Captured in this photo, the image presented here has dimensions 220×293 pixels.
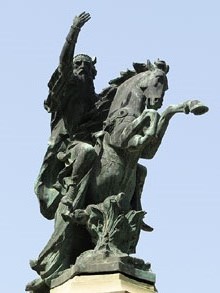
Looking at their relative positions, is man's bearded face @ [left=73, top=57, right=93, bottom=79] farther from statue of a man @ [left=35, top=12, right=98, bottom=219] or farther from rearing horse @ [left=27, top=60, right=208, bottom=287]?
rearing horse @ [left=27, top=60, right=208, bottom=287]

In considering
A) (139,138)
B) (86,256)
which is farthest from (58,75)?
(86,256)

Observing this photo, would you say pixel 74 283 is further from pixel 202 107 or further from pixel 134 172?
pixel 202 107

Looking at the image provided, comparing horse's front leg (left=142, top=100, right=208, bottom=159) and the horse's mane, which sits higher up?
the horse's mane

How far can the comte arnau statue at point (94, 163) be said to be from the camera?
50.7ft

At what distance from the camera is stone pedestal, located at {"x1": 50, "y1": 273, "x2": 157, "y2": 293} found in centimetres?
1473

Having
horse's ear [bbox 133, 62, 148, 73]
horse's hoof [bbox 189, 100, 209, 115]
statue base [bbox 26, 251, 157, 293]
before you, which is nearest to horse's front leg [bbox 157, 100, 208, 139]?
horse's hoof [bbox 189, 100, 209, 115]

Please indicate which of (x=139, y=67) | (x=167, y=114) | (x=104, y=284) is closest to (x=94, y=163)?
(x=167, y=114)

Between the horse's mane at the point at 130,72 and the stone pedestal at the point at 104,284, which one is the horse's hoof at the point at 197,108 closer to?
the horse's mane at the point at 130,72

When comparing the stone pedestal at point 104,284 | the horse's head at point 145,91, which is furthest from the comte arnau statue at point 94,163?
the stone pedestal at point 104,284

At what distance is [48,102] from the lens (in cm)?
1647

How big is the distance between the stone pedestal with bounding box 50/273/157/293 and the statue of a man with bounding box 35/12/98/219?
136 cm

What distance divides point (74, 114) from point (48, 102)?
1.41 ft

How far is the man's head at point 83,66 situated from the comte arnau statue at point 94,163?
0.6 inches

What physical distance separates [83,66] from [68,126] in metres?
0.97
